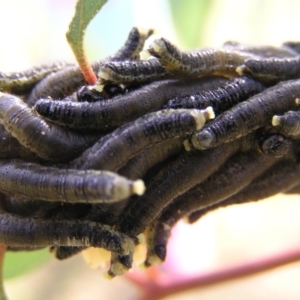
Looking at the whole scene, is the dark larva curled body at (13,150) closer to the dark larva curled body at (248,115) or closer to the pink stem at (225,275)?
the dark larva curled body at (248,115)

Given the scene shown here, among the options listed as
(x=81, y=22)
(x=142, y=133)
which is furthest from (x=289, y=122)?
(x=81, y=22)

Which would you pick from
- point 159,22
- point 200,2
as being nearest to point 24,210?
point 200,2

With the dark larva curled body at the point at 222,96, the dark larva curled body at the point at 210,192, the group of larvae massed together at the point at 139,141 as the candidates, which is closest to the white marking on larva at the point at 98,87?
the group of larvae massed together at the point at 139,141

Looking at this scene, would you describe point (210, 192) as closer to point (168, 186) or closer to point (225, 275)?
point (168, 186)

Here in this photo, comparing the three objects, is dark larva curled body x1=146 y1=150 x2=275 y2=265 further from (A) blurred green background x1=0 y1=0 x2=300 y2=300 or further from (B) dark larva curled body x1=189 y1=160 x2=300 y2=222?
(A) blurred green background x1=0 y1=0 x2=300 y2=300

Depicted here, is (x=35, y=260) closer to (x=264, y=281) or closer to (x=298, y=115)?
(x=298, y=115)
